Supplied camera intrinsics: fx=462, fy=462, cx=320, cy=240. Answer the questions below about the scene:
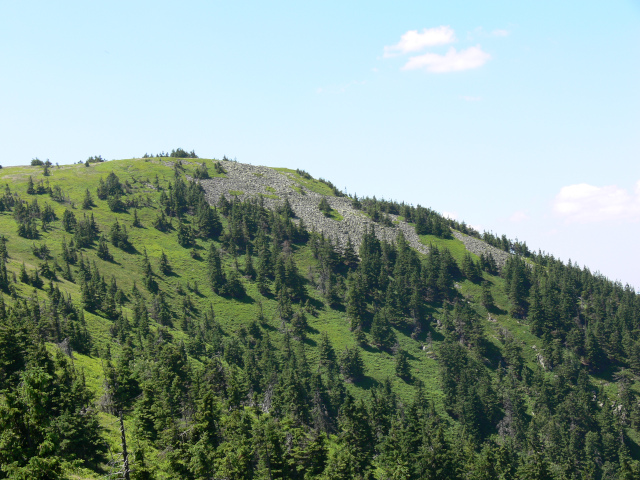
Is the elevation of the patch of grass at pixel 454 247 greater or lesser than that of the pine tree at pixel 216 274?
greater

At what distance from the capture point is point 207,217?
183 m

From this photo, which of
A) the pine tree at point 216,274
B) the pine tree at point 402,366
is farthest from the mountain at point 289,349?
the pine tree at point 216,274

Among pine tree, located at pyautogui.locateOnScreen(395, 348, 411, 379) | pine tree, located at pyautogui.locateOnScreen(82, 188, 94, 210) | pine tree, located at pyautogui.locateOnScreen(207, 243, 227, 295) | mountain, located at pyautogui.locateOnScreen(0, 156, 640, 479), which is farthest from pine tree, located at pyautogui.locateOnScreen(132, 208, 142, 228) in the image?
pine tree, located at pyautogui.locateOnScreen(395, 348, 411, 379)

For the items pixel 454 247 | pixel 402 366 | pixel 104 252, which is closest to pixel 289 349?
pixel 402 366

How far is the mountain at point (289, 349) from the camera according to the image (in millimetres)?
60094

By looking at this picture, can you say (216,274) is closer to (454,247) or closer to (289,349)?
(289,349)

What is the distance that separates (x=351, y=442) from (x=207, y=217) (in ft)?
418

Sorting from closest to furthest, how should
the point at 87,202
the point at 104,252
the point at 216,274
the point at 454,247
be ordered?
the point at 104,252 → the point at 216,274 → the point at 87,202 → the point at 454,247

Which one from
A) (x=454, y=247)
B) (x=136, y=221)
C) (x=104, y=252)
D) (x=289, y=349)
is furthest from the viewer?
(x=454, y=247)

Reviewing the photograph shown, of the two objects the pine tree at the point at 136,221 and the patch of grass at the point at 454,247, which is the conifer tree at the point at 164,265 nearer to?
the pine tree at the point at 136,221

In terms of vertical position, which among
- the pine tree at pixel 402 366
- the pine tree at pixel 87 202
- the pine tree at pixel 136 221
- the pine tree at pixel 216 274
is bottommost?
the pine tree at pixel 402 366

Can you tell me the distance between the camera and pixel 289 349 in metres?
124

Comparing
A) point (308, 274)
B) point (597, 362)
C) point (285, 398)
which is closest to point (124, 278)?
point (308, 274)

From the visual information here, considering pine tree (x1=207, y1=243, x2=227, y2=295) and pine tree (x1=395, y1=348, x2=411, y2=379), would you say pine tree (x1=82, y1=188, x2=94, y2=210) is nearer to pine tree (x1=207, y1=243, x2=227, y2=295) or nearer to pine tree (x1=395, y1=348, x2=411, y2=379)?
pine tree (x1=207, y1=243, x2=227, y2=295)
